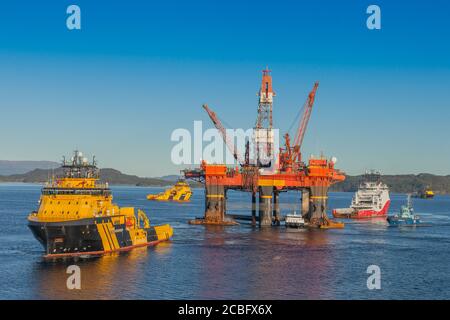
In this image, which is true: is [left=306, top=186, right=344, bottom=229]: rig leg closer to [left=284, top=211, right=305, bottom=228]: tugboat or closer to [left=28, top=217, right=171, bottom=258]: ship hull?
[left=284, top=211, right=305, bottom=228]: tugboat

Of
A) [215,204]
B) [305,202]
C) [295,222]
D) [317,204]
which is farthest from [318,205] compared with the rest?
[215,204]

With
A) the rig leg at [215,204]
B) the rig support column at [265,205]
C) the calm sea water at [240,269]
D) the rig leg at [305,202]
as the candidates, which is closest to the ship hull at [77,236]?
the calm sea water at [240,269]

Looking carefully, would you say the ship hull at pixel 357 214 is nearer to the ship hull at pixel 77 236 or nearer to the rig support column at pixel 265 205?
the rig support column at pixel 265 205

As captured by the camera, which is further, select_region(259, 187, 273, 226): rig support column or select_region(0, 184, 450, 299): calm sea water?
select_region(259, 187, 273, 226): rig support column

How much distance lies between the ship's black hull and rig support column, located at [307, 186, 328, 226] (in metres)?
53.0

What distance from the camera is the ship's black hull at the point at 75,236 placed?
63.2 meters

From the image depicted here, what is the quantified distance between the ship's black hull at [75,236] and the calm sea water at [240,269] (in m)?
2.02

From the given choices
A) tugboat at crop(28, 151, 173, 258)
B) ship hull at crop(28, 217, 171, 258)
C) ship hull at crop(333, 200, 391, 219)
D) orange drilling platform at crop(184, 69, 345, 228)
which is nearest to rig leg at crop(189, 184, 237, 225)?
orange drilling platform at crop(184, 69, 345, 228)

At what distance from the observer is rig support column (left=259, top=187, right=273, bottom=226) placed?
371ft

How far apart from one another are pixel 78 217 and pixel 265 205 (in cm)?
5458
